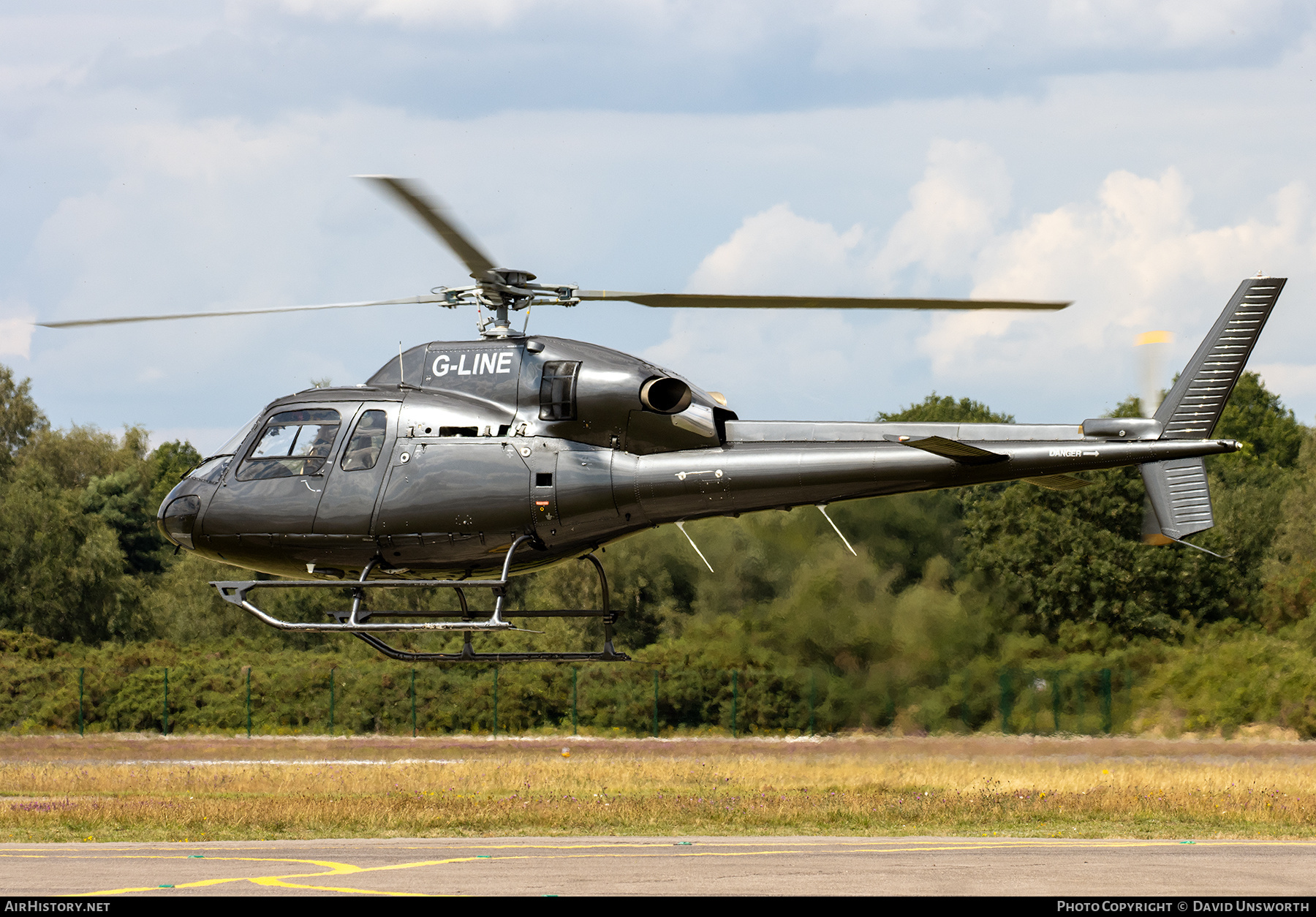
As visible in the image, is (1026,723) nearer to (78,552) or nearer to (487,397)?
(487,397)

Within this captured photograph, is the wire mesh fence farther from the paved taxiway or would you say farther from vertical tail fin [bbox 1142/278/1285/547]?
vertical tail fin [bbox 1142/278/1285/547]

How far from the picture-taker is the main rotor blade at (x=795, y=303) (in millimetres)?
16172

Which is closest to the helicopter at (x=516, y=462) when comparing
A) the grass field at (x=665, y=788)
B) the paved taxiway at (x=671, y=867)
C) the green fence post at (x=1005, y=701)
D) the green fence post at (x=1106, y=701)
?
the paved taxiway at (x=671, y=867)

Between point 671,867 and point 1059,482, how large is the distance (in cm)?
644

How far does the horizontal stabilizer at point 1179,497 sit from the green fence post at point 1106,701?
2027 cm

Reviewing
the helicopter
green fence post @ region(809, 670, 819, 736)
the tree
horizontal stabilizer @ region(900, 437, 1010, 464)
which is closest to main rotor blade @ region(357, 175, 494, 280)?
the helicopter

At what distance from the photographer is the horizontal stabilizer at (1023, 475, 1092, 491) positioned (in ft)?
54.2

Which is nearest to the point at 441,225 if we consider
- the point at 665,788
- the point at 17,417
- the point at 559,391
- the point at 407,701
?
the point at 559,391

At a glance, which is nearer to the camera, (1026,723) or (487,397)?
(487,397)

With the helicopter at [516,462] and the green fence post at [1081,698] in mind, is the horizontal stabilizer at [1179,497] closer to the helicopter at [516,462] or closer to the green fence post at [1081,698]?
the helicopter at [516,462]

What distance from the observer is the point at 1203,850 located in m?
16.4
